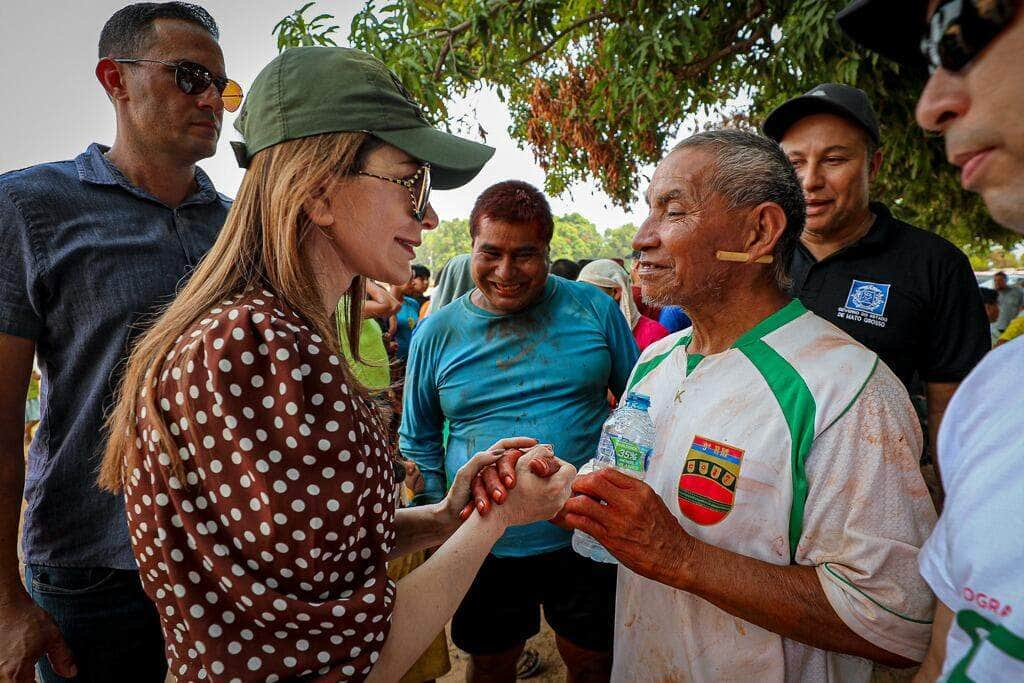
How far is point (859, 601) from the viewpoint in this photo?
1.36 meters

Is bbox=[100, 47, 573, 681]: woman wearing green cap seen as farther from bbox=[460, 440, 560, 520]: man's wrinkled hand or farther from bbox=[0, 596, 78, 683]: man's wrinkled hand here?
bbox=[0, 596, 78, 683]: man's wrinkled hand

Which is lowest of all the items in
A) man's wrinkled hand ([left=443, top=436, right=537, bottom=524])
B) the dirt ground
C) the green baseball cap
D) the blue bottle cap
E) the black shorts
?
the dirt ground

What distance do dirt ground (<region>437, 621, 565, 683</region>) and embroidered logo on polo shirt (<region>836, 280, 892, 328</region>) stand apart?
9.81ft

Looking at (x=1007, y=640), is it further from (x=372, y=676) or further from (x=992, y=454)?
(x=372, y=676)

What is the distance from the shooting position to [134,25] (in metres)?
2.09

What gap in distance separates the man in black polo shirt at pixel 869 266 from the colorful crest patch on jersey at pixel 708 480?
Result: 145cm

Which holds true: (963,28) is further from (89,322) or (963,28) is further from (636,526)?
(89,322)

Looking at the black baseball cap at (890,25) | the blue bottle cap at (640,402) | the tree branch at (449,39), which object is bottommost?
the blue bottle cap at (640,402)

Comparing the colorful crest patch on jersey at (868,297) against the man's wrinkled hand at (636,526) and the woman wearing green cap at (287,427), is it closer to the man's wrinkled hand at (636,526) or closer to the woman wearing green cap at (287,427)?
the man's wrinkled hand at (636,526)

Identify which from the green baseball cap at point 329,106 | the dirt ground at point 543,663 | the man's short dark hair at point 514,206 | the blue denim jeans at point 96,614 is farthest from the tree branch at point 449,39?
the dirt ground at point 543,663

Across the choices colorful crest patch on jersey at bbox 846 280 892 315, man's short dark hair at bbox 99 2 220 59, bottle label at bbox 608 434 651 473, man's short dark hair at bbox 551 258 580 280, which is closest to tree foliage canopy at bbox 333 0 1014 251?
man's short dark hair at bbox 551 258 580 280

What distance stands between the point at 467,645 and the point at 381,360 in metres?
2.38

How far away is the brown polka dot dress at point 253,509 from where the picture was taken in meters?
1.10

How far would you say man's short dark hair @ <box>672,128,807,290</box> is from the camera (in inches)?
69.9
